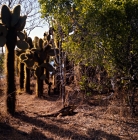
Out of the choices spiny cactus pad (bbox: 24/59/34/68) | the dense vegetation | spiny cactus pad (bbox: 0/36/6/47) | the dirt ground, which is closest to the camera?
the dense vegetation

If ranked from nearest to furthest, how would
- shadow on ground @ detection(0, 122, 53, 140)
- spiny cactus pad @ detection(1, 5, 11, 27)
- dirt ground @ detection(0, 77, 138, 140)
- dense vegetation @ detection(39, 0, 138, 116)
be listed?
dense vegetation @ detection(39, 0, 138, 116), shadow on ground @ detection(0, 122, 53, 140), dirt ground @ detection(0, 77, 138, 140), spiny cactus pad @ detection(1, 5, 11, 27)

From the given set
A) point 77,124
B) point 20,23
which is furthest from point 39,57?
point 77,124

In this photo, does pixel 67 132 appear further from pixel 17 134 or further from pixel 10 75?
pixel 10 75

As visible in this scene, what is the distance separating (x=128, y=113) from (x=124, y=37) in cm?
263

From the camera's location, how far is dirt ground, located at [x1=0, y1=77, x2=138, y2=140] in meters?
6.34

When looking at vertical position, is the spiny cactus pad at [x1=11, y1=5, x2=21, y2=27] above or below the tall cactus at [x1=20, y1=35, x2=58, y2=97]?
above

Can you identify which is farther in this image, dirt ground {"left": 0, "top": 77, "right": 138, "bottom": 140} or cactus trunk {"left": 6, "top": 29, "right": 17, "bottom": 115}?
cactus trunk {"left": 6, "top": 29, "right": 17, "bottom": 115}

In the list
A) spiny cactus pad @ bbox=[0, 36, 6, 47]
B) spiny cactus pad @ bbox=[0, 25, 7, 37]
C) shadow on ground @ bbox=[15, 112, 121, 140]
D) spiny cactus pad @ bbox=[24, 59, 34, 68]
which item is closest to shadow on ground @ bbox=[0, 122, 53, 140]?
shadow on ground @ bbox=[15, 112, 121, 140]

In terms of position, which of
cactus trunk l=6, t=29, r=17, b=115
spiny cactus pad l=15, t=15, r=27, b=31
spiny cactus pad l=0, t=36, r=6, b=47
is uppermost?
spiny cactus pad l=15, t=15, r=27, b=31

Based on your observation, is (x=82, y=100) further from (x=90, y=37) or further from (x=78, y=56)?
(x=90, y=37)

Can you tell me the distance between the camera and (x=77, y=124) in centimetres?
729

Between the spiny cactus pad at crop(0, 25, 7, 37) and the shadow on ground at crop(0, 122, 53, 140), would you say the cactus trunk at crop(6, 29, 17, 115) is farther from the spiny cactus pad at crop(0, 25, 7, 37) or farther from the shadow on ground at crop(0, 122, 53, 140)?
the shadow on ground at crop(0, 122, 53, 140)

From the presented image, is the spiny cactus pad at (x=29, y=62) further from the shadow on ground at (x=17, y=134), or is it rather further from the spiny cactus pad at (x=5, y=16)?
the shadow on ground at (x=17, y=134)

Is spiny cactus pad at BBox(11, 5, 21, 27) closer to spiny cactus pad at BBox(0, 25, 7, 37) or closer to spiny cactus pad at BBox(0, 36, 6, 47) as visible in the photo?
spiny cactus pad at BBox(0, 25, 7, 37)
